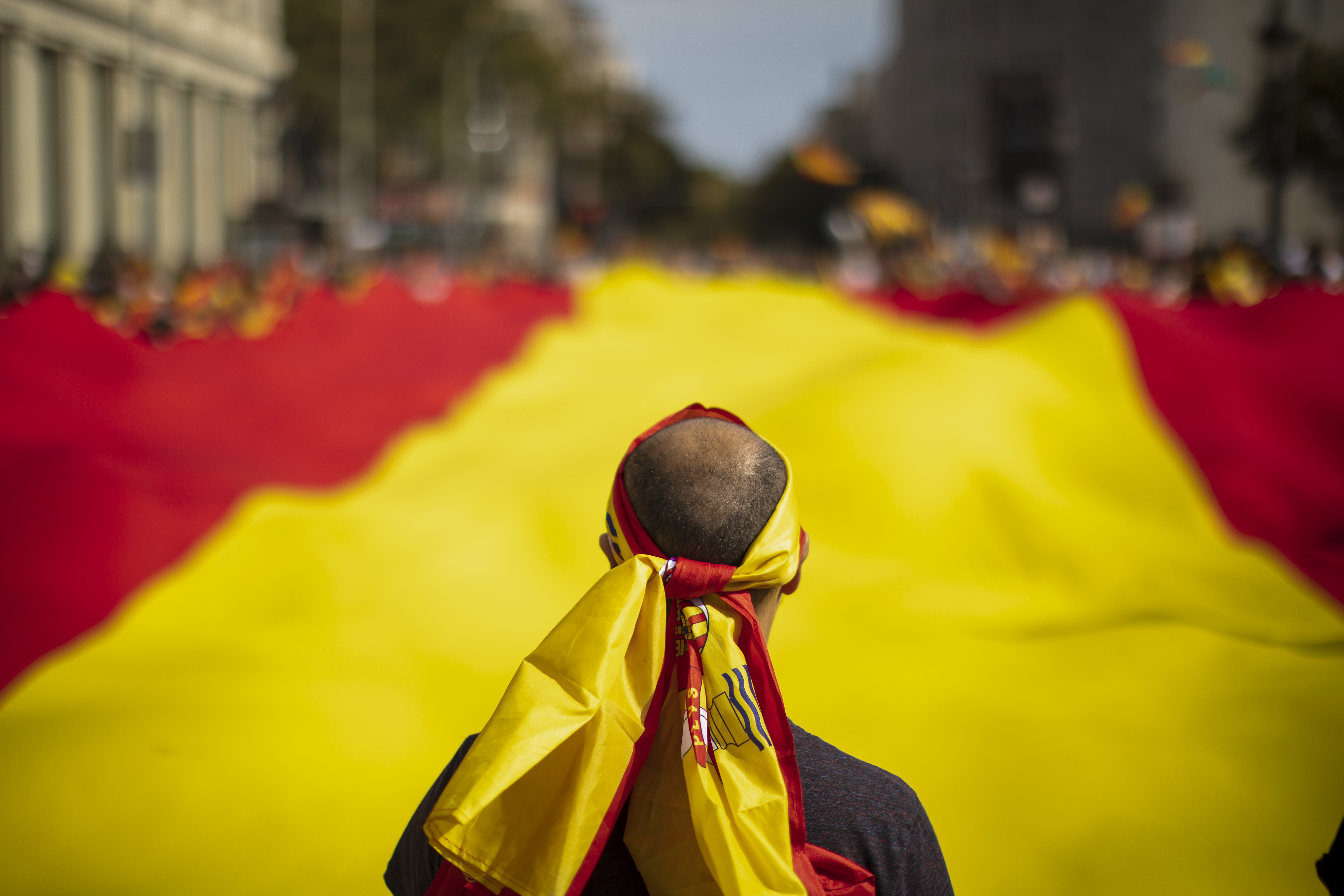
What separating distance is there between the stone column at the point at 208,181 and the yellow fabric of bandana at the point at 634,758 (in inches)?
528

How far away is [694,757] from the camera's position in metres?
1.64

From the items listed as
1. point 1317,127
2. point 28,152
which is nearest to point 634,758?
point 28,152

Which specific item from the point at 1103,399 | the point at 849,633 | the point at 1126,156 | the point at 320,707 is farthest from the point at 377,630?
the point at 1126,156

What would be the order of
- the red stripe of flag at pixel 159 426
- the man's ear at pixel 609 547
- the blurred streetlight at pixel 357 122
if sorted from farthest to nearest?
the blurred streetlight at pixel 357 122
the red stripe of flag at pixel 159 426
the man's ear at pixel 609 547

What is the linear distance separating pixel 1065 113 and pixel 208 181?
55.6m

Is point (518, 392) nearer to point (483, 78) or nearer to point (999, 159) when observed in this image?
point (483, 78)

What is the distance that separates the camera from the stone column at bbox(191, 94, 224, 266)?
1445 cm

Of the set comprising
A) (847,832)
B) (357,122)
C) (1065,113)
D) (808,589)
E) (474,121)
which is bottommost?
(808,589)

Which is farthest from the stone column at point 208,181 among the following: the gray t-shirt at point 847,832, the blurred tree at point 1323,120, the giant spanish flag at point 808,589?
the blurred tree at point 1323,120

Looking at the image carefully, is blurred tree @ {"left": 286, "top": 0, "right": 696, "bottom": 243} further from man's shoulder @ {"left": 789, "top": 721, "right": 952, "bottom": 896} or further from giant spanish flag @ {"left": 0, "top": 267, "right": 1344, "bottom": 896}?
man's shoulder @ {"left": 789, "top": 721, "right": 952, "bottom": 896}

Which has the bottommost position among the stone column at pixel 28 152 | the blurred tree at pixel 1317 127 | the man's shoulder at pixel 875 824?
the man's shoulder at pixel 875 824

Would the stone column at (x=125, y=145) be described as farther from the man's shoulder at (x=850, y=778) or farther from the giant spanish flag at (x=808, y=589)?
the man's shoulder at (x=850, y=778)

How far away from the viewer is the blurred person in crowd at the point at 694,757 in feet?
5.25

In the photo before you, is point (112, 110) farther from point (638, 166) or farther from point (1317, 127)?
point (638, 166)
